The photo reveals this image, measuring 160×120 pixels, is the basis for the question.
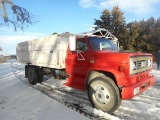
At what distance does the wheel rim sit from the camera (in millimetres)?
4958

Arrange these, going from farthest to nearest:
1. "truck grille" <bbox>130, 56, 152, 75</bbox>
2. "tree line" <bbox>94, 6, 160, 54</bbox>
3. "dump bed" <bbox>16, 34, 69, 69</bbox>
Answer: "tree line" <bbox>94, 6, 160, 54</bbox>, "dump bed" <bbox>16, 34, 69, 69</bbox>, "truck grille" <bbox>130, 56, 152, 75</bbox>

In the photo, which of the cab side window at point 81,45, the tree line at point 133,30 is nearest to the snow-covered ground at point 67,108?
the cab side window at point 81,45

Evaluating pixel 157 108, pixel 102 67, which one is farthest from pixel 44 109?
pixel 157 108

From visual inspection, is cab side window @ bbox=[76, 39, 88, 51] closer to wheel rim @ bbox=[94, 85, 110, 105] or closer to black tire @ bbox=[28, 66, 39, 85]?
wheel rim @ bbox=[94, 85, 110, 105]

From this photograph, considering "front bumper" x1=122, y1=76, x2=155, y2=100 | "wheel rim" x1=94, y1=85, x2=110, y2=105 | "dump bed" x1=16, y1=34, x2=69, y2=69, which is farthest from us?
"dump bed" x1=16, y1=34, x2=69, y2=69

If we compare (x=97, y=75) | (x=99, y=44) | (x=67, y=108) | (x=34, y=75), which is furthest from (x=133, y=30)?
(x=67, y=108)

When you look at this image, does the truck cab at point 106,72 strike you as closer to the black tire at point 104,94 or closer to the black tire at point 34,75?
the black tire at point 104,94

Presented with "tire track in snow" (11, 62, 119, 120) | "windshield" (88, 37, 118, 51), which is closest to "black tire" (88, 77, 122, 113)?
"tire track in snow" (11, 62, 119, 120)

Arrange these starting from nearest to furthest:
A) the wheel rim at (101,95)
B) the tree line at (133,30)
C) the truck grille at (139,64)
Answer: the truck grille at (139,64) → the wheel rim at (101,95) → the tree line at (133,30)

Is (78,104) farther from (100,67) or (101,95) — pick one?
(100,67)

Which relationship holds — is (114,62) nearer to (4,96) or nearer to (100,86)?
(100,86)

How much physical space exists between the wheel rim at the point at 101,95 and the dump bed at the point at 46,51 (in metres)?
2.11

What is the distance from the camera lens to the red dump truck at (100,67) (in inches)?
184

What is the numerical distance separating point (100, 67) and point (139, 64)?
3.82 ft
